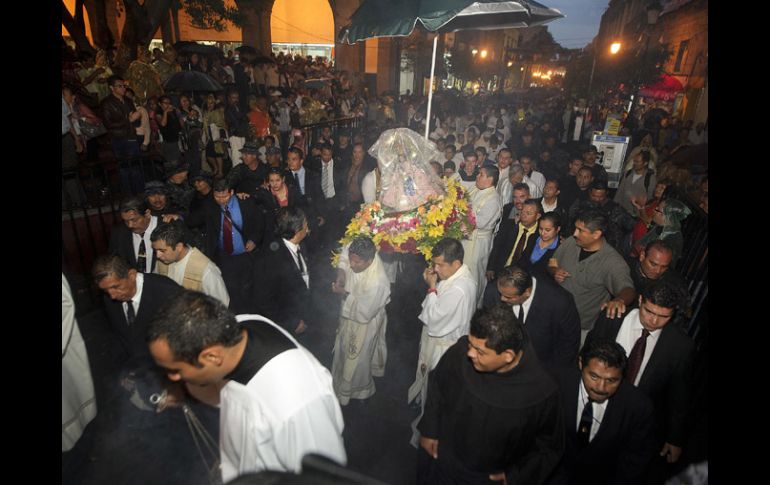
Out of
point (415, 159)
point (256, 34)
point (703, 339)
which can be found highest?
point (256, 34)

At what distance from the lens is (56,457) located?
2.06m

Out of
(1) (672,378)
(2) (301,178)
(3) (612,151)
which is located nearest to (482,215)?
(1) (672,378)

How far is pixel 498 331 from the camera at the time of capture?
7.63 ft

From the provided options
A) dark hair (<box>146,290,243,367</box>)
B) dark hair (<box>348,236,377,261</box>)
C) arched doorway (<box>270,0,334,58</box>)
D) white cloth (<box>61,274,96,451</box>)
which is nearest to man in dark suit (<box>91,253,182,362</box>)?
white cloth (<box>61,274,96,451</box>)

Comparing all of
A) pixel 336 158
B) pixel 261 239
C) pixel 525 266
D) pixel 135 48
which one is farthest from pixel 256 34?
pixel 525 266

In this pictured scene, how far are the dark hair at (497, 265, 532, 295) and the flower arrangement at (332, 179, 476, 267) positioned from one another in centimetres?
112

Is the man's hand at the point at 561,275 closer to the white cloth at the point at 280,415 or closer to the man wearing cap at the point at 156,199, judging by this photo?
the white cloth at the point at 280,415

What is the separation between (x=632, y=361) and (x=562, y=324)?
0.59 m

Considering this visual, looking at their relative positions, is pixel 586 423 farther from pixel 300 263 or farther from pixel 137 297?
pixel 137 297

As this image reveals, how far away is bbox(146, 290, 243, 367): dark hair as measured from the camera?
6.64 ft

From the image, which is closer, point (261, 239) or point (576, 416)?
point (576, 416)

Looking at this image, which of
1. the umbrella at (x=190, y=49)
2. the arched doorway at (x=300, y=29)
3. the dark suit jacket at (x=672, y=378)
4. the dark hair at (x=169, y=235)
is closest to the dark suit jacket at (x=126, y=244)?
the dark hair at (x=169, y=235)

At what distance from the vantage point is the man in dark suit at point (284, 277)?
163 inches

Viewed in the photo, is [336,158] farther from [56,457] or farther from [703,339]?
[56,457]
